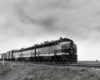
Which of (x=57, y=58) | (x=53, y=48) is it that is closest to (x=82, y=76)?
(x=57, y=58)

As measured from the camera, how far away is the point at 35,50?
116 feet

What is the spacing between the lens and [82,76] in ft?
39.7

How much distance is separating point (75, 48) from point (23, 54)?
975 inches

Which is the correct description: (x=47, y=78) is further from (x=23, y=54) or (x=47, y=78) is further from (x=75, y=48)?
(x=23, y=54)

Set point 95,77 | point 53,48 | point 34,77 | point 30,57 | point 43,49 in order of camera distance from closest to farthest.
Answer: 1. point 95,77
2. point 34,77
3. point 53,48
4. point 43,49
5. point 30,57

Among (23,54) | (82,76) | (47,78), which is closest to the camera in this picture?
(82,76)

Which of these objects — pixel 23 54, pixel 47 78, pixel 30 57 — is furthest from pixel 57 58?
pixel 23 54

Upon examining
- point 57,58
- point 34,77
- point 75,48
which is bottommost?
point 34,77

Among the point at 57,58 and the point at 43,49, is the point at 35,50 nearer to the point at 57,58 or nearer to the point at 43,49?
the point at 43,49

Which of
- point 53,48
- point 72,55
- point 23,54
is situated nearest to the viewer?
point 72,55

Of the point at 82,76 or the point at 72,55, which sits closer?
the point at 82,76

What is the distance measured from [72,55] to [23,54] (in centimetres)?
2564

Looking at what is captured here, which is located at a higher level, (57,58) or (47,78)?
(57,58)

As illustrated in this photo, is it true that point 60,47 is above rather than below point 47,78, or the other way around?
above
